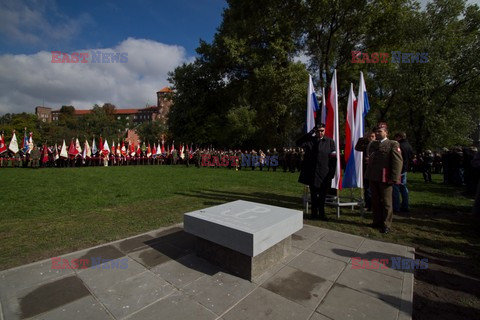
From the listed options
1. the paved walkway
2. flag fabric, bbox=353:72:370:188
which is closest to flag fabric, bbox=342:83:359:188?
flag fabric, bbox=353:72:370:188

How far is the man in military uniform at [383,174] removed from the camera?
4.67 m

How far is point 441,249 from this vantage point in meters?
4.10

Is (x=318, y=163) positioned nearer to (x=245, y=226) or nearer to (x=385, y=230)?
(x=385, y=230)

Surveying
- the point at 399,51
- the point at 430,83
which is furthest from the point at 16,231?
the point at 430,83

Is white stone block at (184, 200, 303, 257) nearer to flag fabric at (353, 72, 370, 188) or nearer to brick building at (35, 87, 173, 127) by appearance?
flag fabric at (353, 72, 370, 188)

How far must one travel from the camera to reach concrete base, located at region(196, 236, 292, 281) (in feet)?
9.46

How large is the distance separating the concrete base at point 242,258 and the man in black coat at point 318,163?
2.22 m

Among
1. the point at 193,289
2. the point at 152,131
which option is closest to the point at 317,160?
the point at 193,289

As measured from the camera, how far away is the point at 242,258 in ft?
9.62

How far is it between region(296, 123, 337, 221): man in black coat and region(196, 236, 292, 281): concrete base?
222 cm

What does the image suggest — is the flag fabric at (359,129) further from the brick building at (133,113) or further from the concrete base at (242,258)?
the brick building at (133,113)

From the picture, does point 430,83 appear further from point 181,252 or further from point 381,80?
point 181,252

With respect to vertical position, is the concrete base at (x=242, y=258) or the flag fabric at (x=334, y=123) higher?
the flag fabric at (x=334, y=123)

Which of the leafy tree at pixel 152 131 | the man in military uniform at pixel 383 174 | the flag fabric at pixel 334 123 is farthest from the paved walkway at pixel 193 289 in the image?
the leafy tree at pixel 152 131
